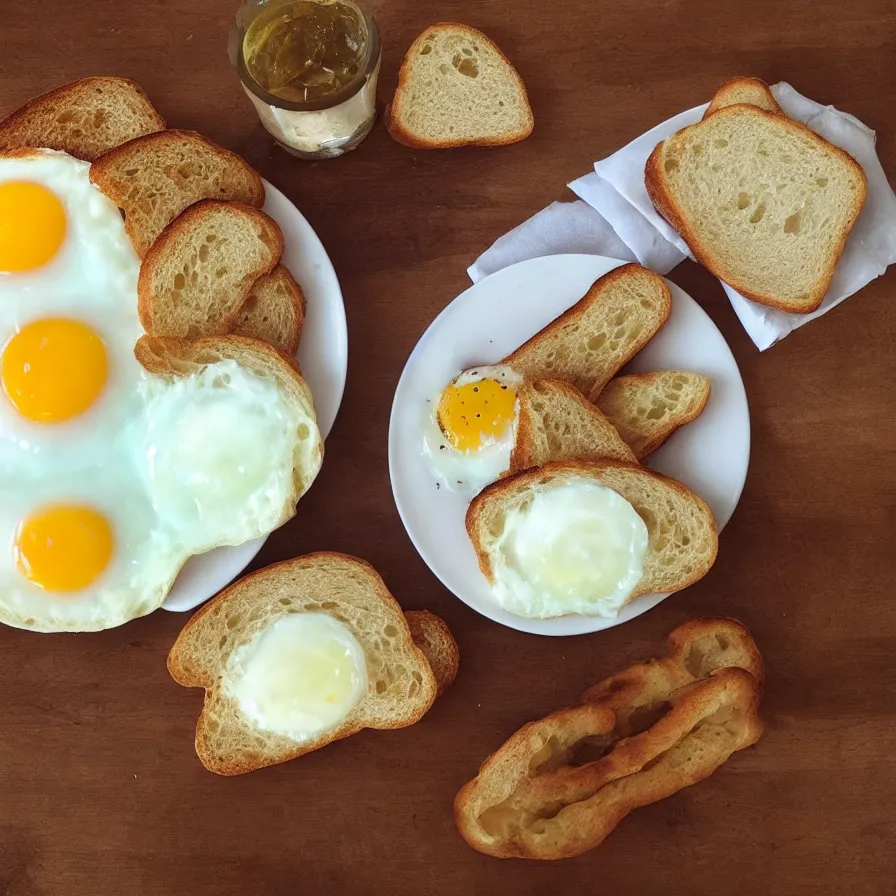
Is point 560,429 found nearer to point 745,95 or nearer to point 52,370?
point 745,95

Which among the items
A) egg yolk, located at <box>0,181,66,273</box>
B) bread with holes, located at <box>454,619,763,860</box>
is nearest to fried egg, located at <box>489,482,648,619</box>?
bread with holes, located at <box>454,619,763,860</box>

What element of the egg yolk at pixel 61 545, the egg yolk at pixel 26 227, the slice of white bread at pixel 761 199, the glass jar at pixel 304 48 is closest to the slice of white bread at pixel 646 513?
the slice of white bread at pixel 761 199

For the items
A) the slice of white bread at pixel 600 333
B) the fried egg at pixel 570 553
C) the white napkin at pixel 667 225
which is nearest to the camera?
the fried egg at pixel 570 553

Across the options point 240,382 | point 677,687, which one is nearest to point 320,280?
point 240,382

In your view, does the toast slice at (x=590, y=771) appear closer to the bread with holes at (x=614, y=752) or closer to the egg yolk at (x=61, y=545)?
the bread with holes at (x=614, y=752)

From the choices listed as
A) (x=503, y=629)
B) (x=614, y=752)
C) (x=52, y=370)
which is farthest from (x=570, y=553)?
(x=52, y=370)

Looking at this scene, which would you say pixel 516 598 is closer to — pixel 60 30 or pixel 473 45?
pixel 473 45
